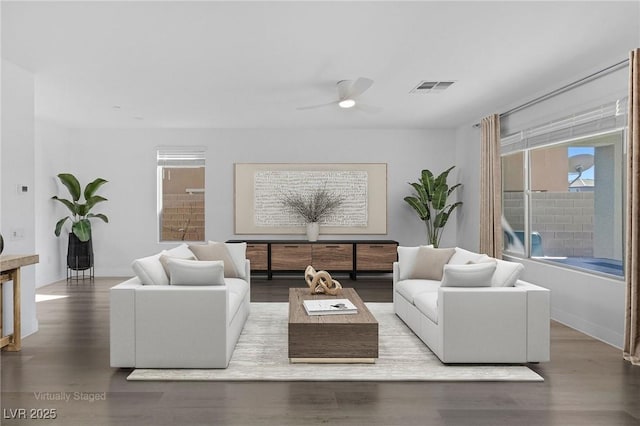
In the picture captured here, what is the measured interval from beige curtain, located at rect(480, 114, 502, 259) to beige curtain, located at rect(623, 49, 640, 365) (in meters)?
2.32

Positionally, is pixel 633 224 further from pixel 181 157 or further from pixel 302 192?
pixel 181 157

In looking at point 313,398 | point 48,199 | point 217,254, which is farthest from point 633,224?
point 48,199

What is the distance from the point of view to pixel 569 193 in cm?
505

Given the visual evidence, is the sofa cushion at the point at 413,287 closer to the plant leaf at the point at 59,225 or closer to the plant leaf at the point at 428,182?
the plant leaf at the point at 428,182

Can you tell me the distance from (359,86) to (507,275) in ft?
7.04

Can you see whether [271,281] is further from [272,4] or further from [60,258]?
[272,4]

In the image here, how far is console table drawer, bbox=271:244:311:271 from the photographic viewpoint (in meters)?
7.39

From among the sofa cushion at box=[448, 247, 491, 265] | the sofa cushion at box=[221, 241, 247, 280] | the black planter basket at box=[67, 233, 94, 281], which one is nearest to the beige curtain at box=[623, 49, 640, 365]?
the sofa cushion at box=[448, 247, 491, 265]

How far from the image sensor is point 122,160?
7828mm

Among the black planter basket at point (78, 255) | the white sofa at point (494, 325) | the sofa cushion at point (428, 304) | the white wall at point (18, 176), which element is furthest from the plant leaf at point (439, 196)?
the black planter basket at point (78, 255)

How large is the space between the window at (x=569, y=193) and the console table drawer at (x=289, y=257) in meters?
3.10

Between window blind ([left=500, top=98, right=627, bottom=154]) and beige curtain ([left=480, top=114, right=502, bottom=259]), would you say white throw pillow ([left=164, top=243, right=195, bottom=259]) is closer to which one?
beige curtain ([left=480, top=114, right=502, bottom=259])

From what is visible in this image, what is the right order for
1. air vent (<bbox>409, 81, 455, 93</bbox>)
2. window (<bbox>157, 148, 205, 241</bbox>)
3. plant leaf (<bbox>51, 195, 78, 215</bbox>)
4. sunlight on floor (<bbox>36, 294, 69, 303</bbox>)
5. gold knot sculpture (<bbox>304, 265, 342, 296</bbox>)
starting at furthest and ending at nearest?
1. window (<bbox>157, 148, 205, 241</bbox>)
2. plant leaf (<bbox>51, 195, 78, 215</bbox>)
3. sunlight on floor (<bbox>36, 294, 69, 303</bbox>)
4. air vent (<bbox>409, 81, 455, 93</bbox>)
5. gold knot sculpture (<bbox>304, 265, 342, 296</bbox>)

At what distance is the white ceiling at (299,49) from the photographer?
307 centimetres
